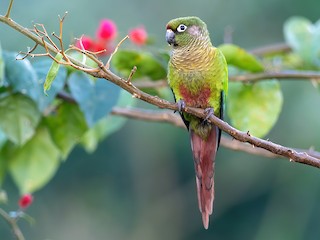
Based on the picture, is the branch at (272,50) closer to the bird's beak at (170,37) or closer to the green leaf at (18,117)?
the bird's beak at (170,37)

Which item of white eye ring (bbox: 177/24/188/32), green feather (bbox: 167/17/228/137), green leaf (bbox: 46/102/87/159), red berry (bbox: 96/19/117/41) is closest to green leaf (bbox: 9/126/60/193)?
green leaf (bbox: 46/102/87/159)

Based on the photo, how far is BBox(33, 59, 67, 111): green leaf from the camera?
2.67 m

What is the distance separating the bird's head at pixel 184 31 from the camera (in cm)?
298

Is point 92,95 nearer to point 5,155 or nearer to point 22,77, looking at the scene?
point 22,77

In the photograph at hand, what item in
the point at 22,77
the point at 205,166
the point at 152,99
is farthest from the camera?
the point at 205,166

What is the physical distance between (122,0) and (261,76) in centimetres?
785

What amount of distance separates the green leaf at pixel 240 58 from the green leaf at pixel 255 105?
84 millimetres

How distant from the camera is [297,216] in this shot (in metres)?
10.9

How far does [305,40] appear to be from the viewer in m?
3.34

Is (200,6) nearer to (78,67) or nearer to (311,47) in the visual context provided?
(311,47)

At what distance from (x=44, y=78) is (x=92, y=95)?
0.18 metres

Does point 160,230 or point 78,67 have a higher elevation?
point 78,67

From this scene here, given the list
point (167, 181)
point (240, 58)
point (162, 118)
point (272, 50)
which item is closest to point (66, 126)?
point (162, 118)

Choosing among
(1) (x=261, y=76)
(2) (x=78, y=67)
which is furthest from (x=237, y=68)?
(2) (x=78, y=67)
